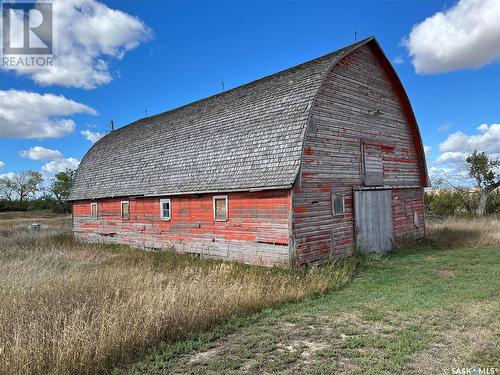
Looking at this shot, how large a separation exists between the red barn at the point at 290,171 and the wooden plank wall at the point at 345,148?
37 mm

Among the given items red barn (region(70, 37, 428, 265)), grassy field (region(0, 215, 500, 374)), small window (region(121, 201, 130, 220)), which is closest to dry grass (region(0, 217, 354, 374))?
grassy field (region(0, 215, 500, 374))

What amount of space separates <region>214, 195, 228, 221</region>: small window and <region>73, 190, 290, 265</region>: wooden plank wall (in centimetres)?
20

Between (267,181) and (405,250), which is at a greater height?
(267,181)

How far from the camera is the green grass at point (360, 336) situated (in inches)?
184

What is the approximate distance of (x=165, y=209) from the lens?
50.7 feet

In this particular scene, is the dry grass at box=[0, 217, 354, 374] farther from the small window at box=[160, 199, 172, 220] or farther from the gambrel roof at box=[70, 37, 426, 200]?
the small window at box=[160, 199, 172, 220]

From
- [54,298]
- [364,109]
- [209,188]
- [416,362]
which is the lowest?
[416,362]

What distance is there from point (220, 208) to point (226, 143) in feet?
7.61

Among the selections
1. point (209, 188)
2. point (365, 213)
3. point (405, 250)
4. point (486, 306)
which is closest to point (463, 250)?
point (405, 250)

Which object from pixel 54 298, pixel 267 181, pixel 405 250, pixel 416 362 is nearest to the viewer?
pixel 416 362

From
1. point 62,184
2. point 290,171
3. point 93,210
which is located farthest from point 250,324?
point 62,184

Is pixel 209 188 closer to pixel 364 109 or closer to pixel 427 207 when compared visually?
pixel 364 109

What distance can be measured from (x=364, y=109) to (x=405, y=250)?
5.33 m

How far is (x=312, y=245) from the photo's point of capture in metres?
11.2
